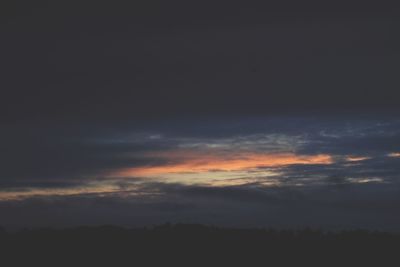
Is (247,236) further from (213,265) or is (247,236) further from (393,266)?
(393,266)

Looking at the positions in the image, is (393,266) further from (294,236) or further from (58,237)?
(58,237)

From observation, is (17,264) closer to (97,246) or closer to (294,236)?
(97,246)

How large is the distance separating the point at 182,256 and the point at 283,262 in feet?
15.9

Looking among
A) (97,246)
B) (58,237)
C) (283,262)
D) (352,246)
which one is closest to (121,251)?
(97,246)

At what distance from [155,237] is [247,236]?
4.75 m

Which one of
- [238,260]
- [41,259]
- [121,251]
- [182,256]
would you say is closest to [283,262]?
[238,260]

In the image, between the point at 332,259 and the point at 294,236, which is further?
the point at 294,236

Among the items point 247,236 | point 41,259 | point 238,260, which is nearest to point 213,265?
point 238,260

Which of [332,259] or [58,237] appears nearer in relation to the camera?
[332,259]

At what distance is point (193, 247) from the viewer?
45.1 metres

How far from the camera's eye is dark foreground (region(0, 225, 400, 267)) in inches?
1703

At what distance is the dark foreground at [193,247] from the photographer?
Result: 142 ft

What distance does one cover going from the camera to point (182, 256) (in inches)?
1726

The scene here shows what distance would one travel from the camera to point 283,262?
Answer: 43.4 meters
